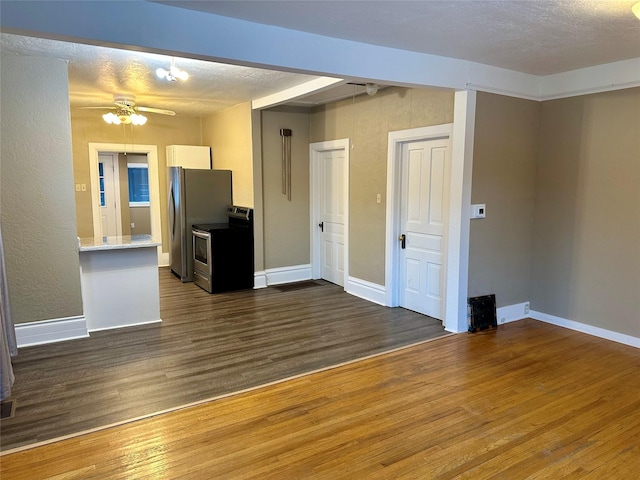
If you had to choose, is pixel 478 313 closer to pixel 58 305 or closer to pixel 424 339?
pixel 424 339

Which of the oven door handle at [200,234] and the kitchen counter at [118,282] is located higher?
the oven door handle at [200,234]

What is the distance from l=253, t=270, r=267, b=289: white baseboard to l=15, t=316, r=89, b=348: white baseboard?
7.77 ft

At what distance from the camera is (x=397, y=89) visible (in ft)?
15.9

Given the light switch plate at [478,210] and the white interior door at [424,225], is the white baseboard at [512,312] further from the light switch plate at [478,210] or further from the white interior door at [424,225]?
the light switch plate at [478,210]

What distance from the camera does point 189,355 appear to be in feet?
12.3

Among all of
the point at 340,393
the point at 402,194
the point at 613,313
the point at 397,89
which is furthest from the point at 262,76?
the point at 613,313

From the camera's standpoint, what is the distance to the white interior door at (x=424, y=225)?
460cm

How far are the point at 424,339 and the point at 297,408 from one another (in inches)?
67.2

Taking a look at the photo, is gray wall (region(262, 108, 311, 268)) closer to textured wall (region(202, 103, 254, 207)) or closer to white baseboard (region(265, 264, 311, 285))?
white baseboard (region(265, 264, 311, 285))

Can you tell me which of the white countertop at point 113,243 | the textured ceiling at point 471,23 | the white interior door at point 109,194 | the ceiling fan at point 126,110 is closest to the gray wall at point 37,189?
the white countertop at point 113,243

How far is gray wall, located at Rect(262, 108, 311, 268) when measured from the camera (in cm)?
615

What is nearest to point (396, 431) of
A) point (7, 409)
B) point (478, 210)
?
point (478, 210)

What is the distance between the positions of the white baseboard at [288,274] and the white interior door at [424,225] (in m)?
1.87

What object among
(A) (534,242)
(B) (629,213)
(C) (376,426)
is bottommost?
(C) (376,426)
